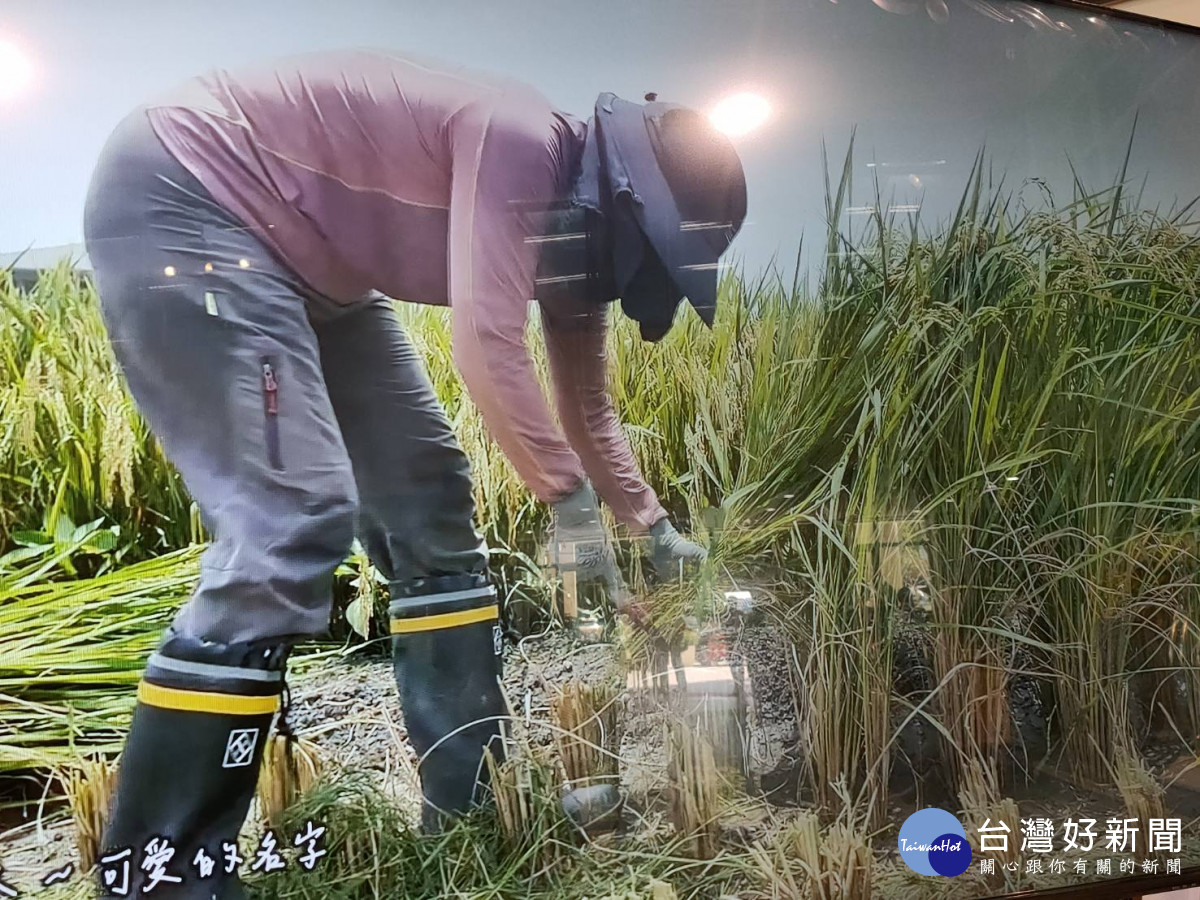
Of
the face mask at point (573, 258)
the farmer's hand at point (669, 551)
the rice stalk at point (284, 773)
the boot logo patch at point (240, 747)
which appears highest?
the face mask at point (573, 258)

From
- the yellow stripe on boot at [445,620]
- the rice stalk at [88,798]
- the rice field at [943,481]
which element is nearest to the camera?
the rice stalk at [88,798]

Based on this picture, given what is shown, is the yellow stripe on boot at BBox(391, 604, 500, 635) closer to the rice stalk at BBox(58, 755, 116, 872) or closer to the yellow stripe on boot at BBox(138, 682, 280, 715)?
the yellow stripe on boot at BBox(138, 682, 280, 715)

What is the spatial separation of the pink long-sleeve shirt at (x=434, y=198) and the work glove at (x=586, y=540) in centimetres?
2

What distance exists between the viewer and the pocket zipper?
0.86 metres

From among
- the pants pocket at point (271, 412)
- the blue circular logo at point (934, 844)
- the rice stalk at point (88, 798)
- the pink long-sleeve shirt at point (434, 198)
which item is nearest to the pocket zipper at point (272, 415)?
the pants pocket at point (271, 412)

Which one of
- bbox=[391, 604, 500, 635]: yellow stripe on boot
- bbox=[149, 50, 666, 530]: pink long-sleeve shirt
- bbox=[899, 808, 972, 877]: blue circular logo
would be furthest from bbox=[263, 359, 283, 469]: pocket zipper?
bbox=[899, 808, 972, 877]: blue circular logo

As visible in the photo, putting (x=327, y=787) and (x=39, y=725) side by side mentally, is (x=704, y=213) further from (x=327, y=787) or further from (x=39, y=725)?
(x=39, y=725)

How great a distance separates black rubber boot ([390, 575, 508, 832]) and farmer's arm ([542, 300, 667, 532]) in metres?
0.20

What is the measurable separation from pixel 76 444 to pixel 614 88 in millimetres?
796

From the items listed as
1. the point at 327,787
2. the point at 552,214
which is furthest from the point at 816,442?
the point at 327,787

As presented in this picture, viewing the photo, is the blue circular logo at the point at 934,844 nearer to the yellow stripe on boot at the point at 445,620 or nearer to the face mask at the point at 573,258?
the yellow stripe on boot at the point at 445,620

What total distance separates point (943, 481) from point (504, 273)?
69 cm

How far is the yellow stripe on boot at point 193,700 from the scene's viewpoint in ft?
2.77

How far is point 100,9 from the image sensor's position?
2.96ft
